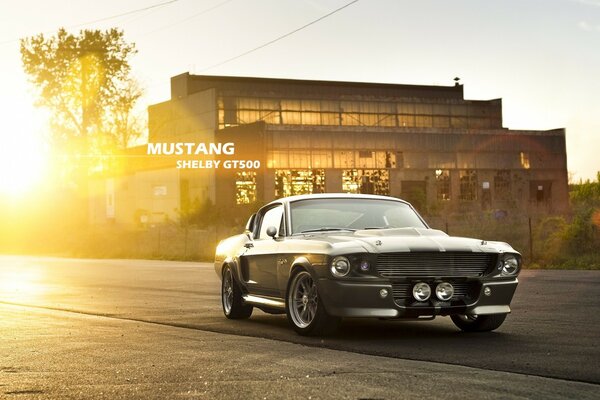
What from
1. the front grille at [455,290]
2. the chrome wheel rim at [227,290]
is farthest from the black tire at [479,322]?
the chrome wheel rim at [227,290]

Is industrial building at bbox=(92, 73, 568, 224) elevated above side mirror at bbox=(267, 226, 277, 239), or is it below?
above

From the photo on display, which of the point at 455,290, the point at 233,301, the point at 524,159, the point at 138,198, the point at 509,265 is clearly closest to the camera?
the point at 455,290

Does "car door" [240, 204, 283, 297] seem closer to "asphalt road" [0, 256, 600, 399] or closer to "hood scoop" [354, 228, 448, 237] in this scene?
"asphalt road" [0, 256, 600, 399]

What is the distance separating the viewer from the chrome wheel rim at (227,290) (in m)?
12.9

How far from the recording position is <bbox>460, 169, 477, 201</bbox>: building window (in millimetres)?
79312

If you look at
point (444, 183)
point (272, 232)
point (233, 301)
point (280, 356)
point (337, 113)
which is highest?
point (337, 113)

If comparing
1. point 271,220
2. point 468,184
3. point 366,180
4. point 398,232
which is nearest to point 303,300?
point 398,232

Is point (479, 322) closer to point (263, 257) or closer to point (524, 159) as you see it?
point (263, 257)

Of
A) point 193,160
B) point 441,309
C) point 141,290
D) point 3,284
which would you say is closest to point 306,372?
point 441,309

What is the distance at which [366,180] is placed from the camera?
77.4 metres

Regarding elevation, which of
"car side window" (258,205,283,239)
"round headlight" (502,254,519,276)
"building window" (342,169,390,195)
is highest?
"building window" (342,169,390,195)

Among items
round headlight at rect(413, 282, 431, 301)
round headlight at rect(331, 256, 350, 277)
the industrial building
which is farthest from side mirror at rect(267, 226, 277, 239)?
the industrial building

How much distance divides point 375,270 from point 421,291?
522 mm

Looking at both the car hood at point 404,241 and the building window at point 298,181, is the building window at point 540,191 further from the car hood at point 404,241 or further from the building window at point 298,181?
the car hood at point 404,241
